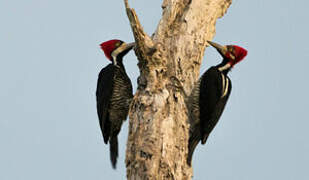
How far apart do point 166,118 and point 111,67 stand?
1.53 metres

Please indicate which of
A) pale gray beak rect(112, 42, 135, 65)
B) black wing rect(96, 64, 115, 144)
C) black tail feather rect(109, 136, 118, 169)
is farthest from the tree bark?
black tail feather rect(109, 136, 118, 169)

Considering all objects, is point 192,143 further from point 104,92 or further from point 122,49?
point 122,49

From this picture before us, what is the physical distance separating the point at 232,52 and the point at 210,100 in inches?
37.2

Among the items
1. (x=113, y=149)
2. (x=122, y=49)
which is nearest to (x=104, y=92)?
(x=122, y=49)

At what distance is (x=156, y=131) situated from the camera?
4094mm

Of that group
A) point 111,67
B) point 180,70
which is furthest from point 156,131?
point 111,67

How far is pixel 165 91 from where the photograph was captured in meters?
4.40

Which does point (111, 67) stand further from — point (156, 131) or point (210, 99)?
point (156, 131)

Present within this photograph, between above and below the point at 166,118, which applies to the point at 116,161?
below

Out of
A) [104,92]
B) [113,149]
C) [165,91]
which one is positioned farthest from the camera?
[113,149]

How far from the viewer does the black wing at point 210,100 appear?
16.0ft

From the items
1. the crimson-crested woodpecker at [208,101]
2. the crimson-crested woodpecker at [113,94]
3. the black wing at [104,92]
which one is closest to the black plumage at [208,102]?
the crimson-crested woodpecker at [208,101]

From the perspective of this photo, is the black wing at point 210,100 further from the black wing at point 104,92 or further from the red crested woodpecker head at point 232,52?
the black wing at point 104,92

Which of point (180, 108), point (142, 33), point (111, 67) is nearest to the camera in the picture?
point (142, 33)
